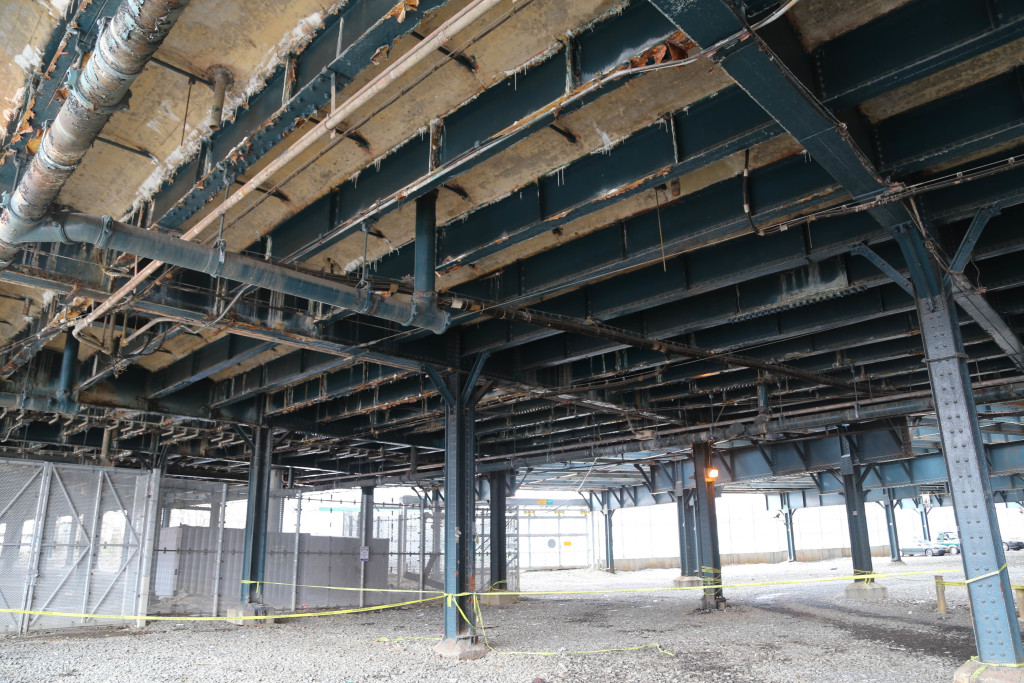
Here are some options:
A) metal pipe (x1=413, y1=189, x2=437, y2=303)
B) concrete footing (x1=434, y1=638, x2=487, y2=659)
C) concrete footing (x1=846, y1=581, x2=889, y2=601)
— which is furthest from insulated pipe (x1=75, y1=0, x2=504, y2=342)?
concrete footing (x1=846, y1=581, x2=889, y2=601)

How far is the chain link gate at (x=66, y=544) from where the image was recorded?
17062mm

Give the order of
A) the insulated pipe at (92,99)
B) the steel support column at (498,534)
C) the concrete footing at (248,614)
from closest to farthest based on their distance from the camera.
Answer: the insulated pipe at (92,99)
the concrete footing at (248,614)
the steel support column at (498,534)

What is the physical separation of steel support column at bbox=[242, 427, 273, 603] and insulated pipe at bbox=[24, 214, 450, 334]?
→ 12.2 meters

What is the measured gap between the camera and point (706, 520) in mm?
21406

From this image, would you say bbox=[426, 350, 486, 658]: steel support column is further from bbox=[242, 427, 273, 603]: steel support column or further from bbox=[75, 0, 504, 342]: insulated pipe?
bbox=[242, 427, 273, 603]: steel support column

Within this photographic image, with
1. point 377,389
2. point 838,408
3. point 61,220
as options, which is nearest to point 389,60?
point 61,220

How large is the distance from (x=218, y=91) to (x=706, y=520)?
19016mm

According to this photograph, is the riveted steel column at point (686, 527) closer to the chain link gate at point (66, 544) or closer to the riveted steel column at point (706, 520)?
the riveted steel column at point (706, 520)

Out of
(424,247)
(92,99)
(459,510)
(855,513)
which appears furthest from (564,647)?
(855,513)

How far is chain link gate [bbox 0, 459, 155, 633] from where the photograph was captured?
1706cm

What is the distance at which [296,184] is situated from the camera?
9.14 metres

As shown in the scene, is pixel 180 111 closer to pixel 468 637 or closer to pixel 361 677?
pixel 361 677

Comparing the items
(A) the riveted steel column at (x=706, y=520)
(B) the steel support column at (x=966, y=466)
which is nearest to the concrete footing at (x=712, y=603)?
(A) the riveted steel column at (x=706, y=520)

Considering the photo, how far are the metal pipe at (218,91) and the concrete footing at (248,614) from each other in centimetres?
1456
